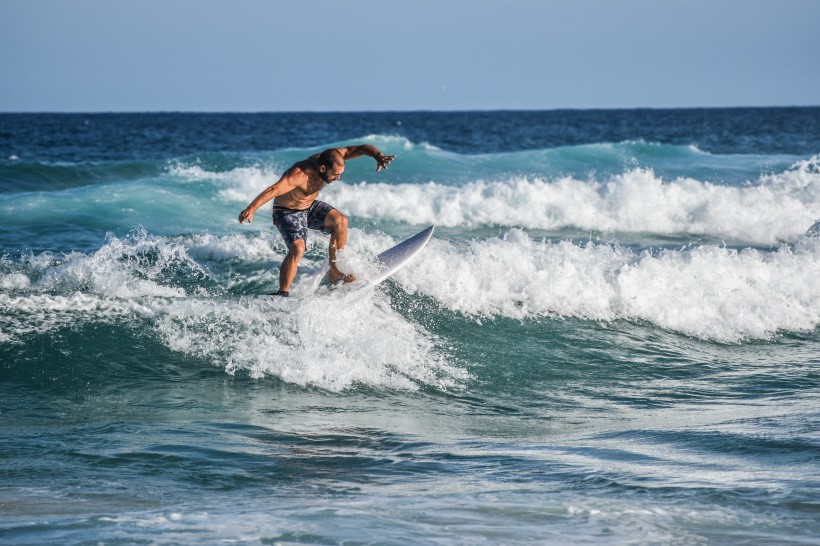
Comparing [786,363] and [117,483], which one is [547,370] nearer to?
[786,363]

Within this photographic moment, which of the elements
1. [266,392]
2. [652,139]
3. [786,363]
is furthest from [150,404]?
[652,139]

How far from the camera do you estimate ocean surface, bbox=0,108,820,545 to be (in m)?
4.19

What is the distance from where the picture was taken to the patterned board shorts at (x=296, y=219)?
25.8 feet

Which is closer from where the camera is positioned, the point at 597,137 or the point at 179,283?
the point at 179,283

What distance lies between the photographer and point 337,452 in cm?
542

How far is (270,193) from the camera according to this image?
7367 mm

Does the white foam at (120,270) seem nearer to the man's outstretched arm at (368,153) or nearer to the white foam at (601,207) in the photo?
the man's outstretched arm at (368,153)

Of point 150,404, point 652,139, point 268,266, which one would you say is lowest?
point 150,404

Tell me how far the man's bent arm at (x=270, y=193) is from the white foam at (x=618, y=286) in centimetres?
213

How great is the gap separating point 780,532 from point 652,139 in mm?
44855

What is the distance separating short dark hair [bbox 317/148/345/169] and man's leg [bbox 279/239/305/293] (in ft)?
2.46

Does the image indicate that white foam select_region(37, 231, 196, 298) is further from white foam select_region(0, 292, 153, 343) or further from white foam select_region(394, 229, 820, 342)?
white foam select_region(394, 229, 820, 342)

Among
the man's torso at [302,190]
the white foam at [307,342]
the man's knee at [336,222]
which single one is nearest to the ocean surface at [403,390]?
the white foam at [307,342]

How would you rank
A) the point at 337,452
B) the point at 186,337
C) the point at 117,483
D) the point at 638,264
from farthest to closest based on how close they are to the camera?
the point at 638,264 < the point at 186,337 < the point at 337,452 < the point at 117,483
